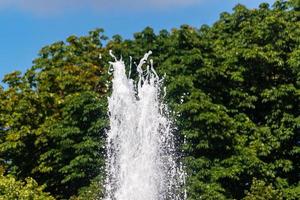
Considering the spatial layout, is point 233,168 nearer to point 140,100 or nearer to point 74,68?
point 140,100

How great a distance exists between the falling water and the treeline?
236 centimetres

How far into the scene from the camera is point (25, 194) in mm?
22922

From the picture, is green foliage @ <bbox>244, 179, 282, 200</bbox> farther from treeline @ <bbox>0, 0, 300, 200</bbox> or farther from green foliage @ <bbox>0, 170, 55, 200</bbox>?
green foliage @ <bbox>0, 170, 55, 200</bbox>

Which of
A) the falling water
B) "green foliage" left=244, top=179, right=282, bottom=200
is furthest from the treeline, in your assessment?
the falling water

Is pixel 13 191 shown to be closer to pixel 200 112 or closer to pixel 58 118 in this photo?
pixel 58 118

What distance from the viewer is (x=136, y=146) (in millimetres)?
19828

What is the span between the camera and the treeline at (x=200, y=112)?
2458cm

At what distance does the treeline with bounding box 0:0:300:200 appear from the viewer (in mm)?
24578

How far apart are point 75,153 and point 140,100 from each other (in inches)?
259

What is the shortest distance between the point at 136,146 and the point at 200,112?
5312mm

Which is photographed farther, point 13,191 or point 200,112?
point 200,112

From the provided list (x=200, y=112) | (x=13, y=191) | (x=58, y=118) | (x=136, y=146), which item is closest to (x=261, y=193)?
(x=200, y=112)

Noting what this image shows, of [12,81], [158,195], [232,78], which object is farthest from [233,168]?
[12,81]

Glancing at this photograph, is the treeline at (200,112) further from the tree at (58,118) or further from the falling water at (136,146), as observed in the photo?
the falling water at (136,146)
